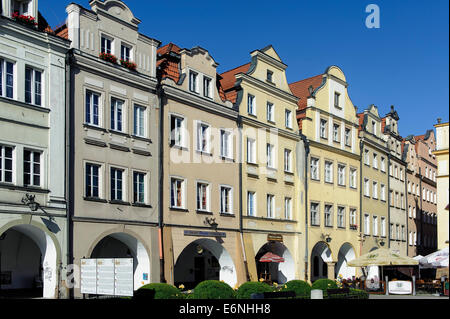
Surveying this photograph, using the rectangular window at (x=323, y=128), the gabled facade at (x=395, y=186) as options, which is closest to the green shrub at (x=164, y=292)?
the rectangular window at (x=323, y=128)

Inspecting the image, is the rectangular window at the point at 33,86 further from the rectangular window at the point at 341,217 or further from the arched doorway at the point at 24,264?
the rectangular window at the point at 341,217

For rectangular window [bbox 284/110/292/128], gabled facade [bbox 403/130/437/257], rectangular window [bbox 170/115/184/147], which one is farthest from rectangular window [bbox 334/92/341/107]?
rectangular window [bbox 170/115/184/147]

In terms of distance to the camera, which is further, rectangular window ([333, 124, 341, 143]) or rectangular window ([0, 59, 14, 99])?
rectangular window ([333, 124, 341, 143])

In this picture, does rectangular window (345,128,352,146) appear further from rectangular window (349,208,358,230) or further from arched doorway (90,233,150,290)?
arched doorway (90,233,150,290)

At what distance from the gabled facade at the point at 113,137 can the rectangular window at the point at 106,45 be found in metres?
0.04

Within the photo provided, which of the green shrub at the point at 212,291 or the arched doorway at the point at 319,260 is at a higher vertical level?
the green shrub at the point at 212,291

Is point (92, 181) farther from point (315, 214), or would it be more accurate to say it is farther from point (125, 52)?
point (315, 214)

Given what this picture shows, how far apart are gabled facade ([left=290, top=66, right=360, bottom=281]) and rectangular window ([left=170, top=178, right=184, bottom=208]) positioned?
1081cm

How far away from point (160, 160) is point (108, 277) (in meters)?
8.66

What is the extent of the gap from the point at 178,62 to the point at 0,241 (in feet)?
39.4

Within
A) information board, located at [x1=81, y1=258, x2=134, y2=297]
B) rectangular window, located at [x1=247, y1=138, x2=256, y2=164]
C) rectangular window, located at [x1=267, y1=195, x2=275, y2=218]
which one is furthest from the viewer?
rectangular window, located at [x1=267, y1=195, x2=275, y2=218]

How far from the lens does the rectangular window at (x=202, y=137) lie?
93.2ft

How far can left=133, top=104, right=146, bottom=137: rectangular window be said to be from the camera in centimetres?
2547

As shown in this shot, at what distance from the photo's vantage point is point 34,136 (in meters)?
21.2
